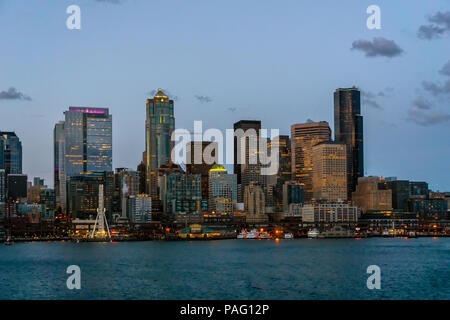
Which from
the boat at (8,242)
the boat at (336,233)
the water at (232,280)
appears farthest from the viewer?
the boat at (336,233)

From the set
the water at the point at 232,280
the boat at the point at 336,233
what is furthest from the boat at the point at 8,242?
the water at the point at 232,280

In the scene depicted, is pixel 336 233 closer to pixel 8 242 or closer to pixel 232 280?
pixel 8 242

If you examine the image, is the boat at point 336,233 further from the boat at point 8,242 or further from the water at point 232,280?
the water at point 232,280

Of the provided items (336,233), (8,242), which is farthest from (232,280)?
(336,233)

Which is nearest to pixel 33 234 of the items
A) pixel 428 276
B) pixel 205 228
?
pixel 205 228

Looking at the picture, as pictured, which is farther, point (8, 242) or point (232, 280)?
point (8, 242)

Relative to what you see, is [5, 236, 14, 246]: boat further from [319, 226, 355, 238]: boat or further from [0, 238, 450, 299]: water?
[0, 238, 450, 299]: water

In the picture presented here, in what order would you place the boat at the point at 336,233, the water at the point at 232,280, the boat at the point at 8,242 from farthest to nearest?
the boat at the point at 336,233 < the boat at the point at 8,242 < the water at the point at 232,280
